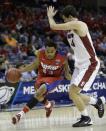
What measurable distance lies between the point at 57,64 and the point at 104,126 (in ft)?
4.68

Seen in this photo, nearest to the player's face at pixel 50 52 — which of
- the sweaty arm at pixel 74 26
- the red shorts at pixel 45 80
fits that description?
the red shorts at pixel 45 80

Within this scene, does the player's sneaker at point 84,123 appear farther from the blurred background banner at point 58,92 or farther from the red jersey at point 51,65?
the blurred background banner at point 58,92

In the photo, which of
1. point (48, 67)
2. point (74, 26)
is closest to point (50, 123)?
point (48, 67)

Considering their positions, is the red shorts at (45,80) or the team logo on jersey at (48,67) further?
the team logo on jersey at (48,67)

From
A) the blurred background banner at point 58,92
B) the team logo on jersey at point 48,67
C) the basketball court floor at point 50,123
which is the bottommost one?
the basketball court floor at point 50,123

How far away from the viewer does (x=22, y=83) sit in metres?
11.3

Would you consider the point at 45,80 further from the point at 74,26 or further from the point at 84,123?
the point at 74,26

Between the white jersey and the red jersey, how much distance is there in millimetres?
747

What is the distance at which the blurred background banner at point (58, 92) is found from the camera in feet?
36.9

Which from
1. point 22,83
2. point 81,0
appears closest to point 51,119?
point 22,83

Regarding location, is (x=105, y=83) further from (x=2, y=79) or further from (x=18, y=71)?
(x=18, y=71)

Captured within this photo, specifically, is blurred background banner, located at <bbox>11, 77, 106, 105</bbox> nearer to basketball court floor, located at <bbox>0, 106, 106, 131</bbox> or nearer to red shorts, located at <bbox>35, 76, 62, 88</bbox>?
basketball court floor, located at <bbox>0, 106, 106, 131</bbox>

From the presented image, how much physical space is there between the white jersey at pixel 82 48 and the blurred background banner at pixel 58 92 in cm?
346

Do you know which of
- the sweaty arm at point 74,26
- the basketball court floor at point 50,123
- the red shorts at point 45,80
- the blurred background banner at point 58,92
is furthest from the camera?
the blurred background banner at point 58,92
